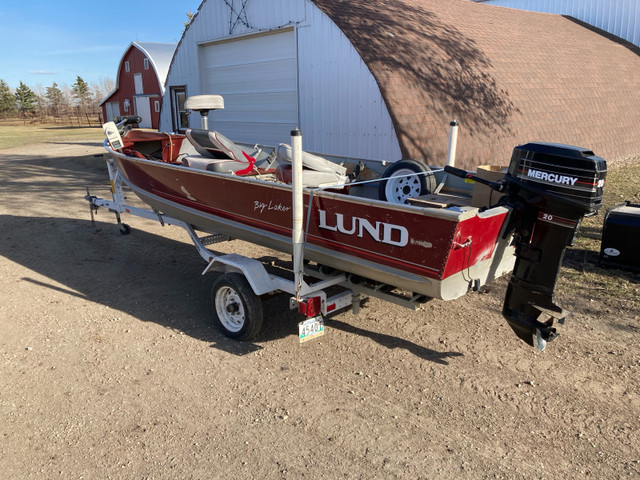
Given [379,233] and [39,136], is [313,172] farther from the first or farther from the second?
[39,136]

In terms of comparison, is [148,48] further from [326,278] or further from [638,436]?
[638,436]

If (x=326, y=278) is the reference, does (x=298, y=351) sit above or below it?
below

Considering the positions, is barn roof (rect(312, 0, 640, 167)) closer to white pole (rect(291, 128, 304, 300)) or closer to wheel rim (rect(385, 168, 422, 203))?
wheel rim (rect(385, 168, 422, 203))

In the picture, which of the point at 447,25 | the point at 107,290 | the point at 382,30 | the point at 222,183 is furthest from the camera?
the point at 447,25

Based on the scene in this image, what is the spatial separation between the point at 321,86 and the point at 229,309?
23.6ft

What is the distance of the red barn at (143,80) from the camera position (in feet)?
97.5

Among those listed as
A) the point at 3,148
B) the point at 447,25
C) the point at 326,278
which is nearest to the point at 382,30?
the point at 447,25

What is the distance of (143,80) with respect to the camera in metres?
30.8

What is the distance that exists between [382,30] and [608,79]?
31.3ft

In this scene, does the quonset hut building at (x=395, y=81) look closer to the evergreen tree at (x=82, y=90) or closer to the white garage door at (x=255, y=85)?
the white garage door at (x=255, y=85)

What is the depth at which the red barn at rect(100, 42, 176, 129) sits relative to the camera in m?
29.7

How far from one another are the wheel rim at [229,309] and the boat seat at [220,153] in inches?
61.1

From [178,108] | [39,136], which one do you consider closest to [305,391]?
[178,108]

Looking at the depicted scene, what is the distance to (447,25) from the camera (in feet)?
42.2
